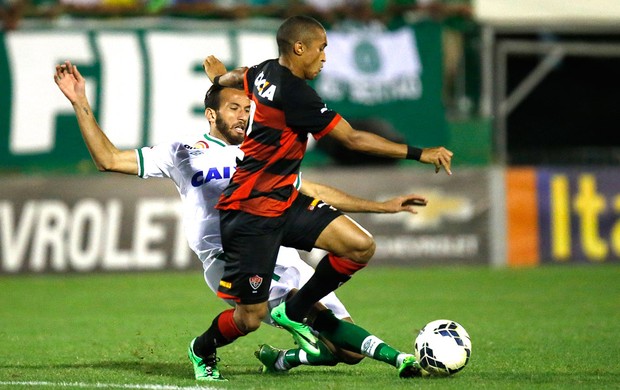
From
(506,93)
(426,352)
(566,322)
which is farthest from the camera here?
(506,93)

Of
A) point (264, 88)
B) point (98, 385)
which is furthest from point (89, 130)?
point (98, 385)

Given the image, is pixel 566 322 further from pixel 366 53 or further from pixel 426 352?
pixel 366 53

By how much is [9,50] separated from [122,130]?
2208 mm

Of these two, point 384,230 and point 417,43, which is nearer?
point 384,230

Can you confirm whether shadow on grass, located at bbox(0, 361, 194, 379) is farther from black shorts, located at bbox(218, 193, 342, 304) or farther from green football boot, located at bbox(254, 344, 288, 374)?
black shorts, located at bbox(218, 193, 342, 304)

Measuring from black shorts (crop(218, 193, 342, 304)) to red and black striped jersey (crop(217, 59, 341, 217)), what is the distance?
0.07 meters

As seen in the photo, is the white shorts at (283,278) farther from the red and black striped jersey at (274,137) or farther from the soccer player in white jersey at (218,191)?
the red and black striped jersey at (274,137)

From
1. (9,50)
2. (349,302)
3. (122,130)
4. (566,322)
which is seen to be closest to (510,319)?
(566,322)

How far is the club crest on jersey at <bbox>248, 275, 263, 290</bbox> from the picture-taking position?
6875 millimetres

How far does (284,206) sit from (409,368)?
126 cm

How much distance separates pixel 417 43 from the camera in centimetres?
1853

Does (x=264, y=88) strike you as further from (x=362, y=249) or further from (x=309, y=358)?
(x=309, y=358)

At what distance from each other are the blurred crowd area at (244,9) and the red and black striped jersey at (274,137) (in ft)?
37.5

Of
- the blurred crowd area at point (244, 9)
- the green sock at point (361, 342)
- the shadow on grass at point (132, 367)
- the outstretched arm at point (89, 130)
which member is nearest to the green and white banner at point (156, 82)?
the blurred crowd area at point (244, 9)
